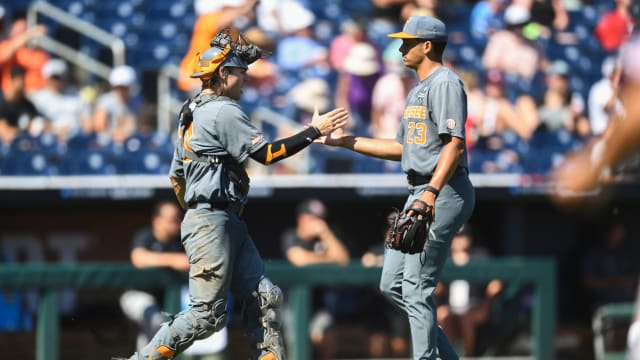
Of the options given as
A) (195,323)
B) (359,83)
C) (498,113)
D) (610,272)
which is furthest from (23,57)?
(610,272)

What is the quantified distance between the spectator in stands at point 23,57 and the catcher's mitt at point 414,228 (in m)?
5.90

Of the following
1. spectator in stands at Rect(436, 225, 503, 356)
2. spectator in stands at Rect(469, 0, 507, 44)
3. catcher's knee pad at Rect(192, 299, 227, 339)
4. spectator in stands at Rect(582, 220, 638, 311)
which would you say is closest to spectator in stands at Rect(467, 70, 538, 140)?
spectator in stands at Rect(469, 0, 507, 44)

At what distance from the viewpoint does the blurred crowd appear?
10.3m

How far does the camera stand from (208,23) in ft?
35.6

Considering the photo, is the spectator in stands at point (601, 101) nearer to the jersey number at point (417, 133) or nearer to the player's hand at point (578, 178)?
the jersey number at point (417, 133)

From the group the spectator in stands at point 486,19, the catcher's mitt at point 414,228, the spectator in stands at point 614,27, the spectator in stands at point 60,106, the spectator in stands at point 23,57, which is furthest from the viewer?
the spectator in stands at point 614,27

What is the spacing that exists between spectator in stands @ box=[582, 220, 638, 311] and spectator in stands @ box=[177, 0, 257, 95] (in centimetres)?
401

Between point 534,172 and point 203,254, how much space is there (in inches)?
214

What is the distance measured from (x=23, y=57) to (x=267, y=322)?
5488 millimetres

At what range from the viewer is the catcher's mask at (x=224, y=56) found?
592cm

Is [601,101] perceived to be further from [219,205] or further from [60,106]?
[219,205]

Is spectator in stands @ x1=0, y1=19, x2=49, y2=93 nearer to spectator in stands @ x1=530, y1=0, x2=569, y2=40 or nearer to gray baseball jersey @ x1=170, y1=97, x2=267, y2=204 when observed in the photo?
spectator in stands @ x1=530, y1=0, x2=569, y2=40

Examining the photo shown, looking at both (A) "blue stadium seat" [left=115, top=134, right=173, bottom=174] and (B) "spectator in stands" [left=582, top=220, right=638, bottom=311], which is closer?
(A) "blue stadium seat" [left=115, top=134, right=173, bottom=174]

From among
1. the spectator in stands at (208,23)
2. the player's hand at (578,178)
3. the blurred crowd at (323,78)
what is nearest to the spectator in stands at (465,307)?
the blurred crowd at (323,78)
